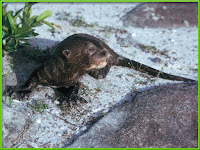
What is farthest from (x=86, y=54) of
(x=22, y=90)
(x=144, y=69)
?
(x=144, y=69)

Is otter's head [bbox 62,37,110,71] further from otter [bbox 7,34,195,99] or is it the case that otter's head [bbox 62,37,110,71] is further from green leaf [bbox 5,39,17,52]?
green leaf [bbox 5,39,17,52]

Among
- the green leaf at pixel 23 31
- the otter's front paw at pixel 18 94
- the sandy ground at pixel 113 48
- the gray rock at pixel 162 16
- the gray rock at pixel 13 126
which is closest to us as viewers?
the gray rock at pixel 13 126

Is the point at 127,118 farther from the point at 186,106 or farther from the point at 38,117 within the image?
the point at 38,117

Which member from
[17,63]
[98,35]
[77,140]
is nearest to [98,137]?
[77,140]

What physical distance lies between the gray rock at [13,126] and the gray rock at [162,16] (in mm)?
4342

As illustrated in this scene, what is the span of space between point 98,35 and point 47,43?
1.23 m

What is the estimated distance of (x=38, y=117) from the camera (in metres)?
3.83

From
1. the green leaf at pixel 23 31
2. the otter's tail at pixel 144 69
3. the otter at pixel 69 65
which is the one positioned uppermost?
the green leaf at pixel 23 31

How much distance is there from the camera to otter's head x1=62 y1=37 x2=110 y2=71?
4.25m

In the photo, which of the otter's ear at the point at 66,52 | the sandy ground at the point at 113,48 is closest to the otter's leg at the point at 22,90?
the sandy ground at the point at 113,48

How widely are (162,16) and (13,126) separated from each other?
5536 millimetres

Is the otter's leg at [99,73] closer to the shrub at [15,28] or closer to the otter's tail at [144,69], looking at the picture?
the otter's tail at [144,69]

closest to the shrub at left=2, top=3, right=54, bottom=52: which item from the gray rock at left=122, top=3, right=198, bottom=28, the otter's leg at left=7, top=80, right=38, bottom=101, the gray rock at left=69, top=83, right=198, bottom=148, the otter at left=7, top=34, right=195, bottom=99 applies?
the otter at left=7, top=34, right=195, bottom=99

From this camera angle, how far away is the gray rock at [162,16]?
7.46m
